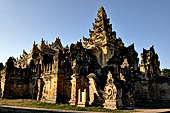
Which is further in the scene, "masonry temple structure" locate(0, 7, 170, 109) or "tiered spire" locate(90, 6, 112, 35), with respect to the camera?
"tiered spire" locate(90, 6, 112, 35)

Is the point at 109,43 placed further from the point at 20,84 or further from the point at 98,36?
the point at 20,84

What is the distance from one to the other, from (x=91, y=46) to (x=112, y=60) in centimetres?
876

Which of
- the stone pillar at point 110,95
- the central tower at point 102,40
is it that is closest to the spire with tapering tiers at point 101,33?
the central tower at point 102,40

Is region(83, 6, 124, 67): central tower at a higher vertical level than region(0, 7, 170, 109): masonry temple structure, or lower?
higher

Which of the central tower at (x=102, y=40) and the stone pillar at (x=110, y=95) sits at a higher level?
the central tower at (x=102, y=40)

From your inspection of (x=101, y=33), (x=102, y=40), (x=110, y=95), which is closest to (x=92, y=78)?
(x=110, y=95)

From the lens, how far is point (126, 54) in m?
31.1

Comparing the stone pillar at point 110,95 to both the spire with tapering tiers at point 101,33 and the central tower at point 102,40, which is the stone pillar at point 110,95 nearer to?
the central tower at point 102,40

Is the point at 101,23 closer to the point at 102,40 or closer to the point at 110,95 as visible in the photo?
the point at 102,40

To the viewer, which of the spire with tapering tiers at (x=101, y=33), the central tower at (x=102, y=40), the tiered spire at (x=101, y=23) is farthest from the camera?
the tiered spire at (x=101, y=23)

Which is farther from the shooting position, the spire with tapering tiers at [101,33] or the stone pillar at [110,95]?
the spire with tapering tiers at [101,33]

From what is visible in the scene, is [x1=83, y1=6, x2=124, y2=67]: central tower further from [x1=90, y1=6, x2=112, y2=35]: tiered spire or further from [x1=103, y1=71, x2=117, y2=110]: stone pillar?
[x1=103, y1=71, x2=117, y2=110]: stone pillar

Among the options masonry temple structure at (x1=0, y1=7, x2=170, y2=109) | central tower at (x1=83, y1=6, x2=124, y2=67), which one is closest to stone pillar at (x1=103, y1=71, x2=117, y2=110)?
masonry temple structure at (x1=0, y1=7, x2=170, y2=109)

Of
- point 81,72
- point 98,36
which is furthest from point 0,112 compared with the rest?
point 98,36
